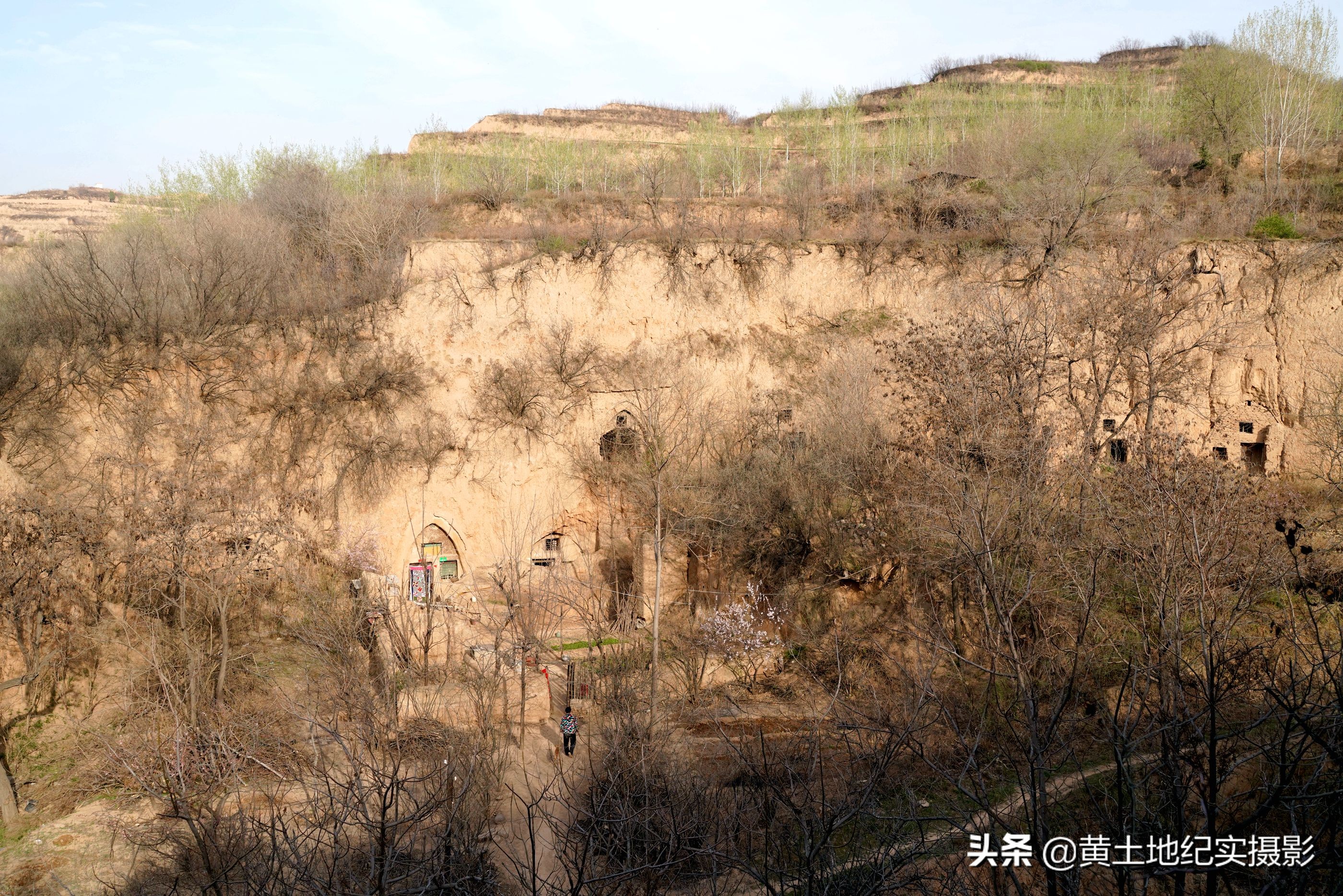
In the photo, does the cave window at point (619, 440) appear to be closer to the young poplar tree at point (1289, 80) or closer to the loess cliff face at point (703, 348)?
the loess cliff face at point (703, 348)

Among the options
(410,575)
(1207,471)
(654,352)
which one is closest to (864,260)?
(654,352)

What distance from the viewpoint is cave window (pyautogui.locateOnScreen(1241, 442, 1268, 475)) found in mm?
19688

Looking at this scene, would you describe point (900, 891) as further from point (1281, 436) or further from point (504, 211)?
point (504, 211)

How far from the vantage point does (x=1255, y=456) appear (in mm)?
19969

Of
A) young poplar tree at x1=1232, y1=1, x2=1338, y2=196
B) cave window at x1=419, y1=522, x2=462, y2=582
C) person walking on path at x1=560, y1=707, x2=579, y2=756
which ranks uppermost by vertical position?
young poplar tree at x1=1232, y1=1, x2=1338, y2=196

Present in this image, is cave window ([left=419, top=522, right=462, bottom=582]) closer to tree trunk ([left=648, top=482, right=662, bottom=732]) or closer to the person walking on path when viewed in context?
tree trunk ([left=648, top=482, right=662, bottom=732])

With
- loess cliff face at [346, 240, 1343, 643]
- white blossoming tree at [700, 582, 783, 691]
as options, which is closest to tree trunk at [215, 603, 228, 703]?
loess cliff face at [346, 240, 1343, 643]

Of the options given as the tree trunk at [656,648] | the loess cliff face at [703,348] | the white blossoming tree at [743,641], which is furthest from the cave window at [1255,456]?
the tree trunk at [656,648]

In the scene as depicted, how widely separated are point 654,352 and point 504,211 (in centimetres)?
843

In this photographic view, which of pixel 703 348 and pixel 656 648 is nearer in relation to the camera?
pixel 656 648

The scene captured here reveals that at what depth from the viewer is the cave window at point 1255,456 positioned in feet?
64.6

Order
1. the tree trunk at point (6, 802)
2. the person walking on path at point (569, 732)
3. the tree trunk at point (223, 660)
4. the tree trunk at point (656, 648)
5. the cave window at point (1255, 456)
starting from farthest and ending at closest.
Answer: the cave window at point (1255, 456) < the tree trunk at point (223, 660) < the tree trunk at point (656, 648) < the person walking on path at point (569, 732) < the tree trunk at point (6, 802)

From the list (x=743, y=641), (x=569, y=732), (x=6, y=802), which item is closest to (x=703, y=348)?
(x=743, y=641)

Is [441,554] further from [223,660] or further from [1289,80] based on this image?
[1289,80]
